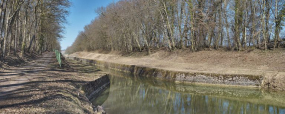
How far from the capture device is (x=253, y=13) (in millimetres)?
20141

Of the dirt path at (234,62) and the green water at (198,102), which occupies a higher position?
the dirt path at (234,62)

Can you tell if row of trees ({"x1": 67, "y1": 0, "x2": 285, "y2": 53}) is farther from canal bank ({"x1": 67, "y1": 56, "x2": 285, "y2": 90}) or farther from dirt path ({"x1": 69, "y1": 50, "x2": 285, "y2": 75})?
canal bank ({"x1": 67, "y1": 56, "x2": 285, "y2": 90})

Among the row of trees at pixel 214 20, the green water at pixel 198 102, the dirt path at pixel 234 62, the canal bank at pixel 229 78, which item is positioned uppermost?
the row of trees at pixel 214 20

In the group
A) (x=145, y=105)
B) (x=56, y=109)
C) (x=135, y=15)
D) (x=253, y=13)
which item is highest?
(x=135, y=15)

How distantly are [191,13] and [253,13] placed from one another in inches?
264

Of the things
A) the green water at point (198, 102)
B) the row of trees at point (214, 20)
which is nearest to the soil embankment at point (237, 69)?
the green water at point (198, 102)

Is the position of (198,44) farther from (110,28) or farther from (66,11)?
(110,28)

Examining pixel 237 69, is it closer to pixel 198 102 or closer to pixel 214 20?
pixel 198 102

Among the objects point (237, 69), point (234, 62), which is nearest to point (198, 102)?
point (237, 69)

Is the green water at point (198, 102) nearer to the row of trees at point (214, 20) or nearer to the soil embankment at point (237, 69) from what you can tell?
the soil embankment at point (237, 69)

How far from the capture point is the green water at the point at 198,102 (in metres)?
8.66

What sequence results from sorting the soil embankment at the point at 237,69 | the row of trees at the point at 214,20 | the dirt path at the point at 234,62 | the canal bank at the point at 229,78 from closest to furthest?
the canal bank at the point at 229,78
the soil embankment at the point at 237,69
the dirt path at the point at 234,62
the row of trees at the point at 214,20

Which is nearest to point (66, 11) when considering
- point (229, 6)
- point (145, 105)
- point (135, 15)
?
point (135, 15)

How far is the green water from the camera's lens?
28.4 ft
